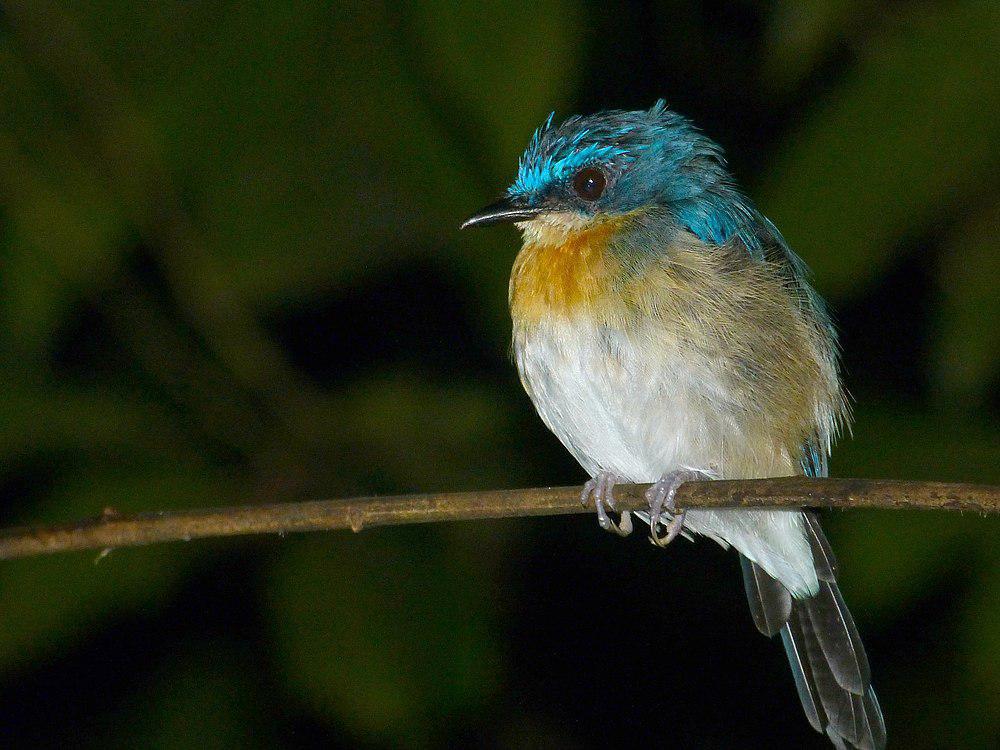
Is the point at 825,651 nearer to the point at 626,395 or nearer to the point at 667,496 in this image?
the point at 667,496

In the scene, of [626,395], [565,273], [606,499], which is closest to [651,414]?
[626,395]

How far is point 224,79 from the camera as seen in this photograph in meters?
4.07

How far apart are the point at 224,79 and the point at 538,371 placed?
5.00ft

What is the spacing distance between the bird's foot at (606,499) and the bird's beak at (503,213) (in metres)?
1.03

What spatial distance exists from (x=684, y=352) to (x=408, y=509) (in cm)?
144

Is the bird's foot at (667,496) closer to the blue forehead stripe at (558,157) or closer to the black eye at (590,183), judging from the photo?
the black eye at (590,183)

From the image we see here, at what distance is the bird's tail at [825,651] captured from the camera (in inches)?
155

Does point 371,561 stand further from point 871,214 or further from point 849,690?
point 871,214

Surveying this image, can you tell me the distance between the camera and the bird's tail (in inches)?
155

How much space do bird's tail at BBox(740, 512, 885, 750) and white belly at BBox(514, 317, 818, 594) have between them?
68mm

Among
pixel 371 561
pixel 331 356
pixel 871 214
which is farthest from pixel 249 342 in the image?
pixel 871 214

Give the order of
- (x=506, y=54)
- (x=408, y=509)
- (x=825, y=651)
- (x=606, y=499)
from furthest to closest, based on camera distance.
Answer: (x=825, y=651) < (x=606, y=499) < (x=506, y=54) < (x=408, y=509)

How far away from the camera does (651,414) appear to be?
390 centimetres

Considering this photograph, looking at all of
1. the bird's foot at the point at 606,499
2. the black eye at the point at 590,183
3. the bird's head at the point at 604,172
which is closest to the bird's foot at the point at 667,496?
the bird's foot at the point at 606,499
